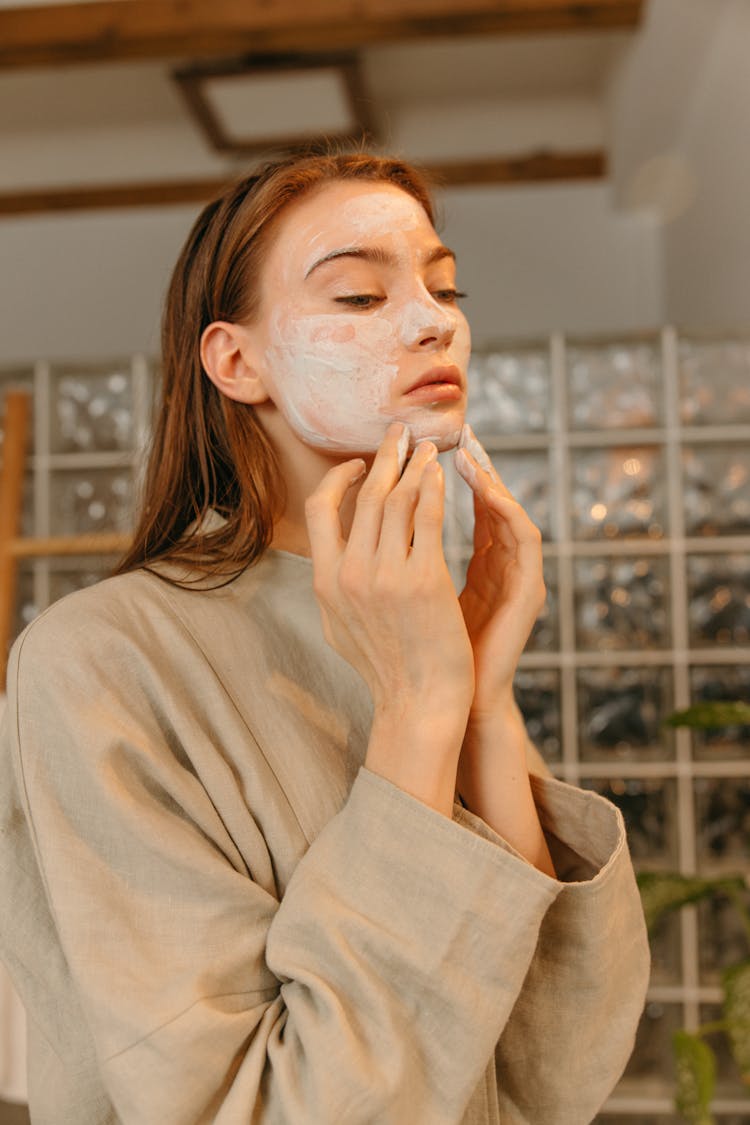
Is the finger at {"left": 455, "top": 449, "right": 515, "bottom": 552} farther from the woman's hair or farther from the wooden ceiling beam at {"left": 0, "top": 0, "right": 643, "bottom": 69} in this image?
the wooden ceiling beam at {"left": 0, "top": 0, "right": 643, "bottom": 69}

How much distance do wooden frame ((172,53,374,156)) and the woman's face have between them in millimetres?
2242

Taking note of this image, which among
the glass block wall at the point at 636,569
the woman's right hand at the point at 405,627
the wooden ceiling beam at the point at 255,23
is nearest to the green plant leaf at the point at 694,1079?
the glass block wall at the point at 636,569

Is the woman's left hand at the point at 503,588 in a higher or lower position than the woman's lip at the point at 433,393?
lower

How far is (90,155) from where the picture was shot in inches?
165

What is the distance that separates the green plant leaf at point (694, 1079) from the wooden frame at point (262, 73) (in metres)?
2.35

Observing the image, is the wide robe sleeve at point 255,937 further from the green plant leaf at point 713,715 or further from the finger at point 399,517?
the green plant leaf at point 713,715

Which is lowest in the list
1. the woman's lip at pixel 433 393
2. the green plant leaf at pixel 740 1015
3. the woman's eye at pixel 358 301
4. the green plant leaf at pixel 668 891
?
the green plant leaf at pixel 740 1015

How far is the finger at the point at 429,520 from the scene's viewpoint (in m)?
0.76

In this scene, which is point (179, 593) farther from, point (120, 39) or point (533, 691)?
point (120, 39)

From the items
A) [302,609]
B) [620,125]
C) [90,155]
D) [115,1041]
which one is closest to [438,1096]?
[115,1041]

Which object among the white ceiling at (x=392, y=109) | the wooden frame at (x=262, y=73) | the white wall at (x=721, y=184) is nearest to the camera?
the white wall at (x=721, y=184)

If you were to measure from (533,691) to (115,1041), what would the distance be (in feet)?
6.40

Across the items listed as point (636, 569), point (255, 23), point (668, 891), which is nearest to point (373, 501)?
point (668, 891)

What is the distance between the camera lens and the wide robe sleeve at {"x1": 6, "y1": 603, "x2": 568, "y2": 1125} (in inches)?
25.8
